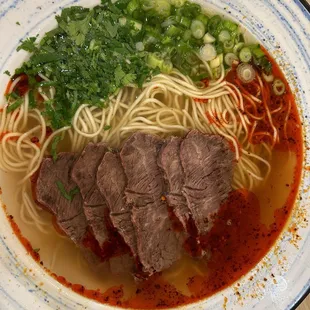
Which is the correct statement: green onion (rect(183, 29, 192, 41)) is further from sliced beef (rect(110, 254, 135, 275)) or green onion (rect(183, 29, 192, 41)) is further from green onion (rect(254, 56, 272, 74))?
sliced beef (rect(110, 254, 135, 275))

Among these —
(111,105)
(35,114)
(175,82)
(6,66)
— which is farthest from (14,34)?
(175,82)

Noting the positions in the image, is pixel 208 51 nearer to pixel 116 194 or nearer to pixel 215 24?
pixel 215 24

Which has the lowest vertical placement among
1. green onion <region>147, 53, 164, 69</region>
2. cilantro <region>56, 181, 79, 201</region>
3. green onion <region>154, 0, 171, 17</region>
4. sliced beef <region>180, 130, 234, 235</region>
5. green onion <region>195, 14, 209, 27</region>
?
sliced beef <region>180, 130, 234, 235</region>

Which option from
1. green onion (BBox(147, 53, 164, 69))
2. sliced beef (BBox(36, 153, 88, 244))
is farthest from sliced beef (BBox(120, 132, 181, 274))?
green onion (BBox(147, 53, 164, 69))

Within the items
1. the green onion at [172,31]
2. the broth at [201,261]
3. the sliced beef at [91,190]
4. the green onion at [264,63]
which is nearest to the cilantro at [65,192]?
the sliced beef at [91,190]

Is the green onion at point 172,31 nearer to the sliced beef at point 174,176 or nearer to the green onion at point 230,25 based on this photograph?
the green onion at point 230,25

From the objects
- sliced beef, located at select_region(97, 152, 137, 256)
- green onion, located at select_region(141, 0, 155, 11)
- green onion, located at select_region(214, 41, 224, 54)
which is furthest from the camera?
green onion, located at select_region(214, 41, 224, 54)
